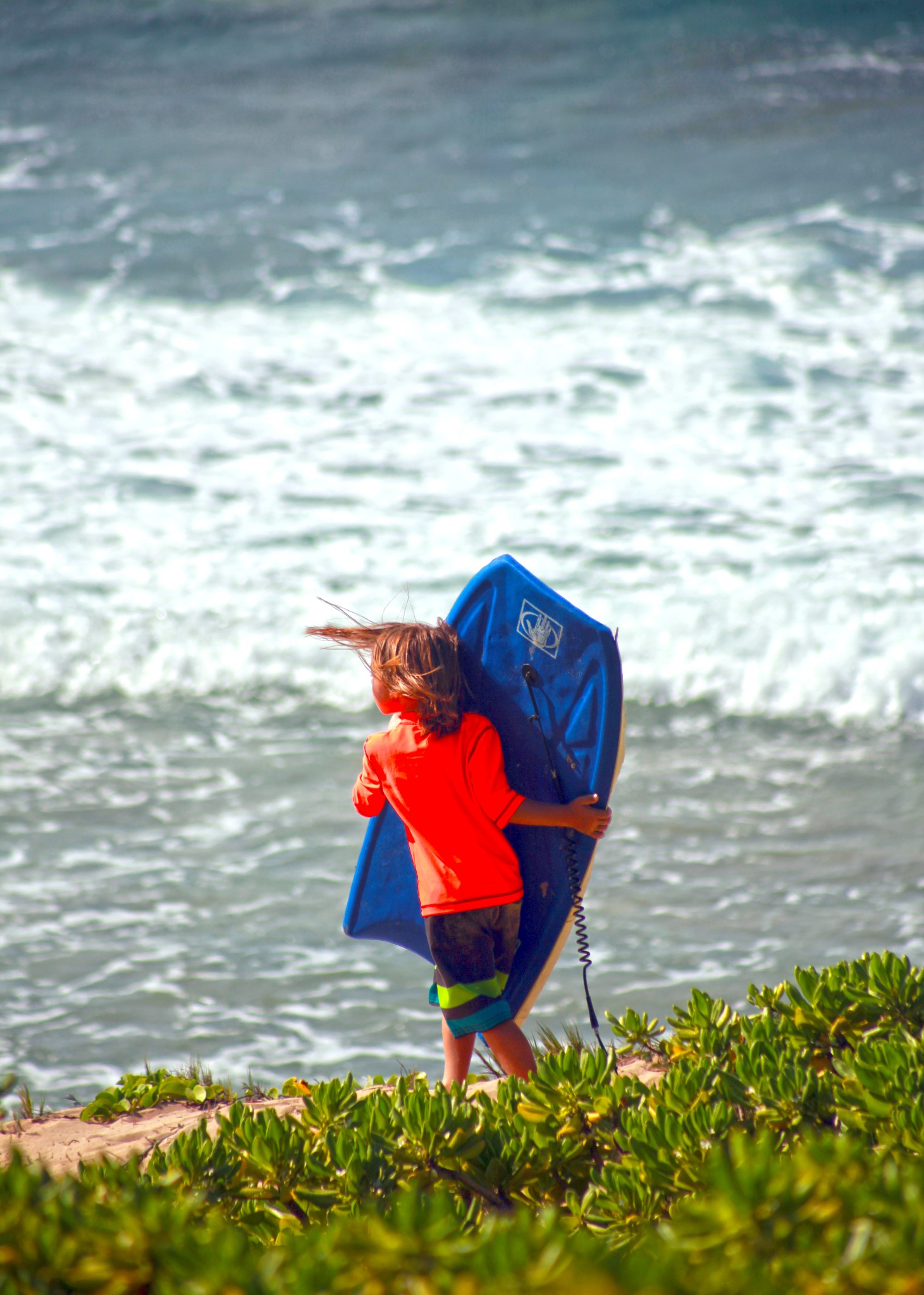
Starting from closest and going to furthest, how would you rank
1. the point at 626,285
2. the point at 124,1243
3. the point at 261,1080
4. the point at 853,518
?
the point at 124,1243 → the point at 261,1080 → the point at 853,518 → the point at 626,285

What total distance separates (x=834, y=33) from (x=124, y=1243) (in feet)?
71.2

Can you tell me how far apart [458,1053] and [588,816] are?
780 millimetres

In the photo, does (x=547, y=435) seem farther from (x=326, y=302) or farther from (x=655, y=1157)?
(x=655, y=1157)

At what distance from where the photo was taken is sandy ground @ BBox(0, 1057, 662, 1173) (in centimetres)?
289

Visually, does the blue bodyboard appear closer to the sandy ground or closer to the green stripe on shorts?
the green stripe on shorts

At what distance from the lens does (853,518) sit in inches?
319

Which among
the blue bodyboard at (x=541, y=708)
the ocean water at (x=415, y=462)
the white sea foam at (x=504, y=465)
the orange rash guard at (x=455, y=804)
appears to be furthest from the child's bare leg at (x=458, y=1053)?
the white sea foam at (x=504, y=465)

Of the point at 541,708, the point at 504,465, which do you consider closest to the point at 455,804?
the point at 541,708

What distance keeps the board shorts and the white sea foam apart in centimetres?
361

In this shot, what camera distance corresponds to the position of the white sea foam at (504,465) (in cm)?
688

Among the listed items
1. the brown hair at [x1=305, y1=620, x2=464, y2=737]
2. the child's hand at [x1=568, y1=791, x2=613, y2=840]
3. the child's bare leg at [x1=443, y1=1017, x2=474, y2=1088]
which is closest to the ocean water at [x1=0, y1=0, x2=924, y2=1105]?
the child's bare leg at [x1=443, y1=1017, x2=474, y2=1088]

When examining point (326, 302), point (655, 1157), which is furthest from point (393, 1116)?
point (326, 302)

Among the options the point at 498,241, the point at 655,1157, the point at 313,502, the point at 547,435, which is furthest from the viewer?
the point at 498,241

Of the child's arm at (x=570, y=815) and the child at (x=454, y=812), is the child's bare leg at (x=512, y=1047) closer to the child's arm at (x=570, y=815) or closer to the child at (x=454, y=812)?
the child at (x=454, y=812)
